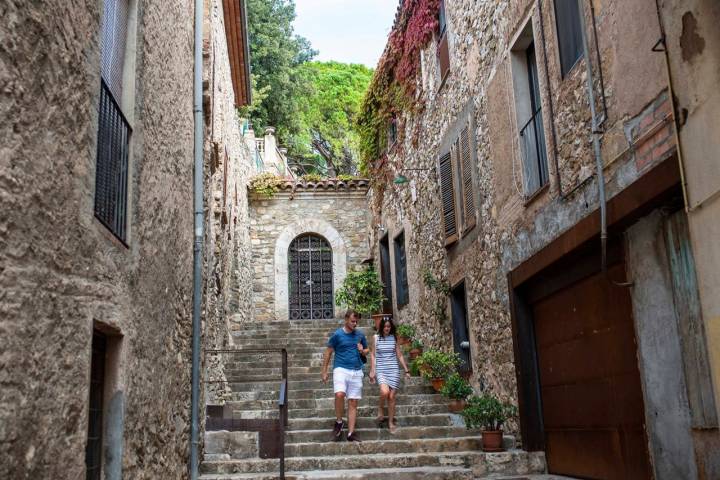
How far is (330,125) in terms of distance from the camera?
35438 millimetres

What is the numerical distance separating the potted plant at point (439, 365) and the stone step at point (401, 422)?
0.87 m

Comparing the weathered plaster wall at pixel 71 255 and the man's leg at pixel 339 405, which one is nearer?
the weathered plaster wall at pixel 71 255

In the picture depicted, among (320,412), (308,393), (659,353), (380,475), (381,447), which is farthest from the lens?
(308,393)

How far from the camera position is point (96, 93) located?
424 centimetres

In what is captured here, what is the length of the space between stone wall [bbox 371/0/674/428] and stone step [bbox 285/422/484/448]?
73 cm

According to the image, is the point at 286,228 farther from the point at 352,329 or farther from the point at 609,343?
the point at 609,343

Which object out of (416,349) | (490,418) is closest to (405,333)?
(416,349)

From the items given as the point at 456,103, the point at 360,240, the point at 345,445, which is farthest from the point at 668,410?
the point at 360,240

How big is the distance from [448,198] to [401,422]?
11.1 feet

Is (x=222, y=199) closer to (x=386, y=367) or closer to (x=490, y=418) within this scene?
(x=386, y=367)

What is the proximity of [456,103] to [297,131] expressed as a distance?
1869 centimetres

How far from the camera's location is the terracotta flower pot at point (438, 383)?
1054 centimetres

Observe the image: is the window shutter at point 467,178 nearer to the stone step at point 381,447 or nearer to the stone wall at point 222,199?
the stone step at point 381,447

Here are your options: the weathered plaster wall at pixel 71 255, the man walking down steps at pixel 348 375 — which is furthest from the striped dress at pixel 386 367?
the weathered plaster wall at pixel 71 255
